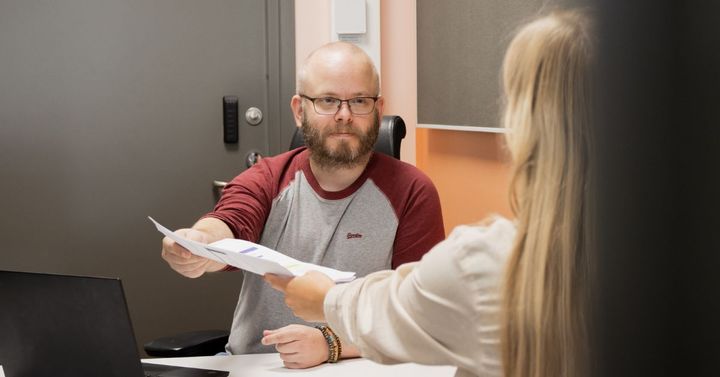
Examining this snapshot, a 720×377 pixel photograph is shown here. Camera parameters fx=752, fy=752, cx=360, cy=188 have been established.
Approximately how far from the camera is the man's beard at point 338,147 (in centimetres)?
147

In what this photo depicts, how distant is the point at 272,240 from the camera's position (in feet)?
5.16

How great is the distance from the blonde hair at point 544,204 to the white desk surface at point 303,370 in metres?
0.67

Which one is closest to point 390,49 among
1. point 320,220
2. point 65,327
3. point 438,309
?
point 320,220

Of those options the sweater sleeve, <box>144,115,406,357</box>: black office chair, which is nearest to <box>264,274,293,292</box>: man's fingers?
the sweater sleeve

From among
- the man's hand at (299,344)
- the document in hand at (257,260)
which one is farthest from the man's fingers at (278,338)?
the document in hand at (257,260)

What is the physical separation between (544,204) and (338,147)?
34.2 inches

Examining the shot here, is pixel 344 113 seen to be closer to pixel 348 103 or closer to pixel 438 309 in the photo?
pixel 348 103

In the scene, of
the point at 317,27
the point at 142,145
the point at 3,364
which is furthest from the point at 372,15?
the point at 3,364

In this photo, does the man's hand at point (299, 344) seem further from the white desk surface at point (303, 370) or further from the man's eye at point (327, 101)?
the man's eye at point (327, 101)

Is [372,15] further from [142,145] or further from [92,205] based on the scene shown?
[92,205]

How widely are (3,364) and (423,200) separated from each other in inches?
32.3

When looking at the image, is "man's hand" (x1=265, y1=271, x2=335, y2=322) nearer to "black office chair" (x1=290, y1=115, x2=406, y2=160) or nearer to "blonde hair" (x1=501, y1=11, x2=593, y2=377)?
"blonde hair" (x1=501, y1=11, x2=593, y2=377)

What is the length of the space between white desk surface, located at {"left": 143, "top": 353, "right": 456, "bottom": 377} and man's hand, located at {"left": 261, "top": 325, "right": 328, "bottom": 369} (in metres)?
0.02

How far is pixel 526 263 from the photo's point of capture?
654 millimetres
